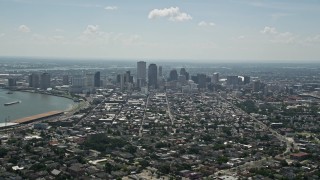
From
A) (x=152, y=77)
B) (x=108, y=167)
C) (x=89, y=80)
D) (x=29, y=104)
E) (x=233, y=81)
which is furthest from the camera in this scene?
(x=233, y=81)

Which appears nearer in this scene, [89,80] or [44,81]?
[44,81]

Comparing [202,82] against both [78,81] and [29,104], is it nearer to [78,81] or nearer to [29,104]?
[78,81]

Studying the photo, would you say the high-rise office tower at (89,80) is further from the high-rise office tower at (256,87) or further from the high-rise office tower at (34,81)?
the high-rise office tower at (256,87)

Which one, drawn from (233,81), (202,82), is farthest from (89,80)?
(233,81)

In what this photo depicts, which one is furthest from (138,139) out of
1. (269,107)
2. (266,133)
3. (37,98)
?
(37,98)

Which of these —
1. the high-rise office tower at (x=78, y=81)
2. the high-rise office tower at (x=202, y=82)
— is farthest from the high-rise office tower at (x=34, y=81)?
the high-rise office tower at (x=202, y=82)

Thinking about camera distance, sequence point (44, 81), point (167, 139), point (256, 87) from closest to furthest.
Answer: point (167, 139), point (256, 87), point (44, 81)

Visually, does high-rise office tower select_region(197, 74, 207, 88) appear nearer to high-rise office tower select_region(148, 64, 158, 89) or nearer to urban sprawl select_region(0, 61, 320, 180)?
high-rise office tower select_region(148, 64, 158, 89)

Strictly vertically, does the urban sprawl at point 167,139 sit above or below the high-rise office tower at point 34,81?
below

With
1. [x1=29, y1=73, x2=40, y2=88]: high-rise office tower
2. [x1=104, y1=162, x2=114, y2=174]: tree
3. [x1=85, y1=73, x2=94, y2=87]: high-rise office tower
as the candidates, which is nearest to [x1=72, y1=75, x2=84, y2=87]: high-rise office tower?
[x1=85, y1=73, x2=94, y2=87]: high-rise office tower

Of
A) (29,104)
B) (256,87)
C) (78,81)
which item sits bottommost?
(29,104)
